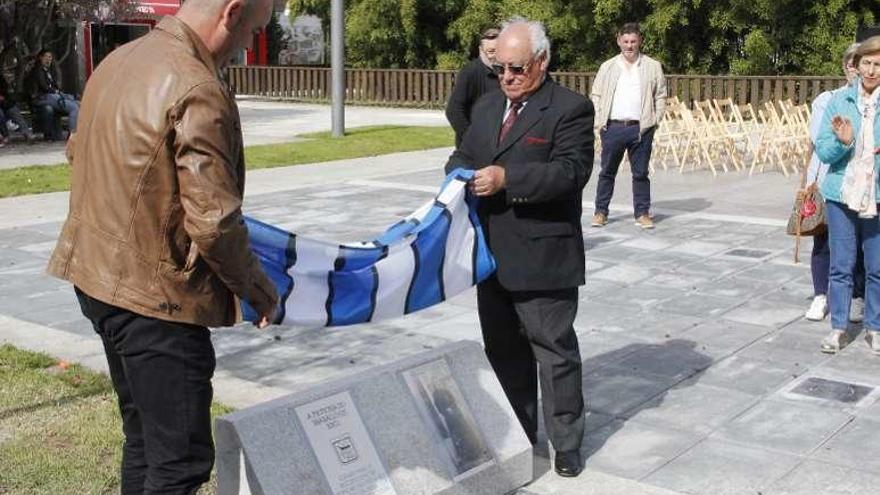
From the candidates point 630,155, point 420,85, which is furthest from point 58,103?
point 420,85

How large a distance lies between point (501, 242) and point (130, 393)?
1.70 m

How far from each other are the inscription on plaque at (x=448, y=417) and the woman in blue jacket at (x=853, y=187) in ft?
9.73

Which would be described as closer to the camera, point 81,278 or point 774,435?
point 81,278

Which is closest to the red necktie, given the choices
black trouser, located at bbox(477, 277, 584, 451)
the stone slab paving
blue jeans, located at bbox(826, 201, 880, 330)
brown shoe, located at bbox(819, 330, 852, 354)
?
black trouser, located at bbox(477, 277, 584, 451)

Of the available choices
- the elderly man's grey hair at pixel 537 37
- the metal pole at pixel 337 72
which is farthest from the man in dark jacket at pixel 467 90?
the metal pole at pixel 337 72

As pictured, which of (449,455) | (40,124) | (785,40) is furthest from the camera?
(785,40)

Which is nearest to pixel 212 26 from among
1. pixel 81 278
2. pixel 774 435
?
pixel 81 278

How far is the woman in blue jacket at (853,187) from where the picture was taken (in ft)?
20.5

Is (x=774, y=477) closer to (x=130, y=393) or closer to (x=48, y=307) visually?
(x=130, y=393)

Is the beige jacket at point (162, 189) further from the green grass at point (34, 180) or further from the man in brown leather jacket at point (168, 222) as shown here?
the green grass at point (34, 180)

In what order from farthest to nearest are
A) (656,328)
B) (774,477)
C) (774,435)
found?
(656,328), (774,435), (774,477)

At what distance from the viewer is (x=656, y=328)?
23.3ft

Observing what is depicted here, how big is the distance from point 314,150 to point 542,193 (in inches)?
555

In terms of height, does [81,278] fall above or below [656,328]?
above
